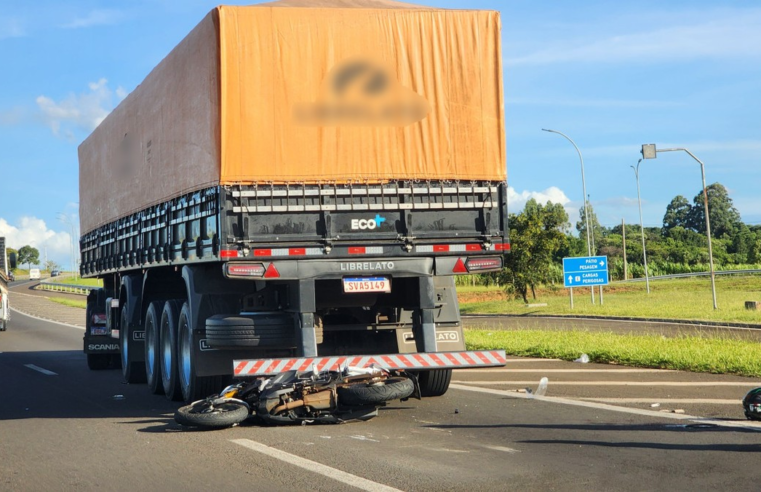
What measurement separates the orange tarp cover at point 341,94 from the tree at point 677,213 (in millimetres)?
119464

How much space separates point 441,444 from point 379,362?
1.60 meters

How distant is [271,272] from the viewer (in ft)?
32.7

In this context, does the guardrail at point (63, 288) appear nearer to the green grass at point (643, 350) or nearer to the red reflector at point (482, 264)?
the green grass at point (643, 350)

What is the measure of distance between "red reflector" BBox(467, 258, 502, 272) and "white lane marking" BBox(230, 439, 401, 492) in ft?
10.9

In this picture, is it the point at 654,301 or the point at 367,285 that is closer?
the point at 367,285

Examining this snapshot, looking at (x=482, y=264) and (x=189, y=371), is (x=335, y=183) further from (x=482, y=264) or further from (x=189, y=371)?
(x=189, y=371)

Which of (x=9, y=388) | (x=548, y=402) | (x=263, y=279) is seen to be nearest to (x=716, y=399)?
(x=548, y=402)

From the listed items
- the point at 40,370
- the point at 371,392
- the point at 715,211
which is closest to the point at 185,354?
the point at 371,392

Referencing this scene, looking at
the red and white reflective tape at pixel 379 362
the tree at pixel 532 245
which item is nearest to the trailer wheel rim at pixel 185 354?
the red and white reflective tape at pixel 379 362

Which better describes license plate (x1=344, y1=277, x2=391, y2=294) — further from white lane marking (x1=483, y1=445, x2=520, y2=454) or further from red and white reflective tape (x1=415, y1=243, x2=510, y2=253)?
white lane marking (x1=483, y1=445, x2=520, y2=454)

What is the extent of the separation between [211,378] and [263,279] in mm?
1877

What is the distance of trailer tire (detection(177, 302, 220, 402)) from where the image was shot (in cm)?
1101

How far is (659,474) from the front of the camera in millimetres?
6625

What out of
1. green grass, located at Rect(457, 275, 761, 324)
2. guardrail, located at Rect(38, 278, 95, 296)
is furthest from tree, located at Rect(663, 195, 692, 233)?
guardrail, located at Rect(38, 278, 95, 296)
